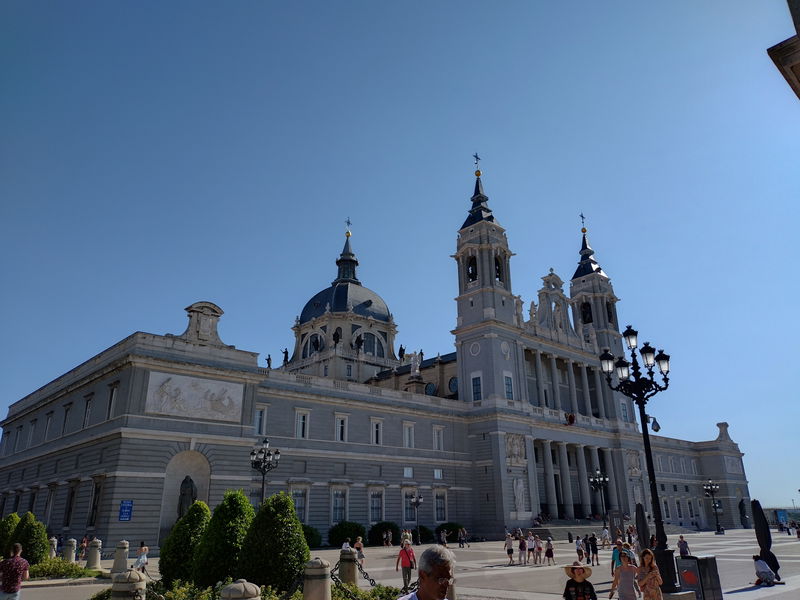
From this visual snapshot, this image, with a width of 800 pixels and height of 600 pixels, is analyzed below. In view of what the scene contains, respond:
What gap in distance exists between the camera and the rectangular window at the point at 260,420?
37.0m

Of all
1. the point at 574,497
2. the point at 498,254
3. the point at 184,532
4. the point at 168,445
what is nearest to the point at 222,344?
the point at 168,445

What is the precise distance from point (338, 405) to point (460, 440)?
1245cm

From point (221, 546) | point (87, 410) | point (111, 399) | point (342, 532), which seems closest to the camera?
point (221, 546)

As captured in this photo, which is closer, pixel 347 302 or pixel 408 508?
pixel 408 508

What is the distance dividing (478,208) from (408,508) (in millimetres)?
28548

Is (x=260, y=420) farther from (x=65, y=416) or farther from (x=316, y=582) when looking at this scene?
(x=316, y=582)

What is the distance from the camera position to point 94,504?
31.0 meters

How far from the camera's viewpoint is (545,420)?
5338 centimetres

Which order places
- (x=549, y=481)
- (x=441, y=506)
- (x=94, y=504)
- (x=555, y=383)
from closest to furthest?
(x=94, y=504) → (x=441, y=506) → (x=549, y=481) → (x=555, y=383)

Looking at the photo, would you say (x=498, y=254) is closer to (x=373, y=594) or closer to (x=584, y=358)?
(x=584, y=358)

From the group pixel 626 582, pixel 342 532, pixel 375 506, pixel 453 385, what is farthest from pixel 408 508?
pixel 626 582

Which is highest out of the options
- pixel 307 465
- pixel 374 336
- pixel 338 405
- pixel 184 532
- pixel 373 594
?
pixel 374 336

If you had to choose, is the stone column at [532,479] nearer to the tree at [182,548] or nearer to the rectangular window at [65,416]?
the rectangular window at [65,416]

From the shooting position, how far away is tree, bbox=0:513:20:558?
83.9 feet
